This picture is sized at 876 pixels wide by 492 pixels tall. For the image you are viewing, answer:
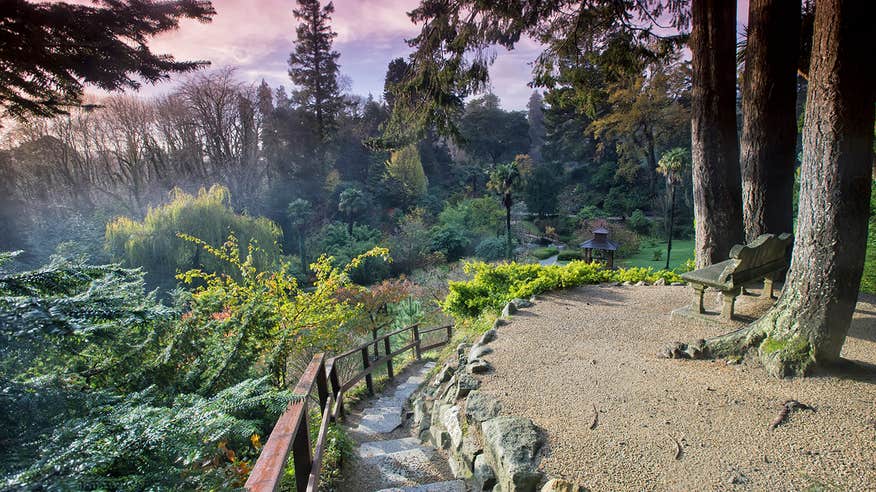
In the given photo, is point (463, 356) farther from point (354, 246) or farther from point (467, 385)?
point (354, 246)

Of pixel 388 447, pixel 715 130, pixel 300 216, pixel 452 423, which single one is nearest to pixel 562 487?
pixel 452 423

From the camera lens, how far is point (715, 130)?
5.10 meters

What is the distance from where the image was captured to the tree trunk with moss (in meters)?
2.70

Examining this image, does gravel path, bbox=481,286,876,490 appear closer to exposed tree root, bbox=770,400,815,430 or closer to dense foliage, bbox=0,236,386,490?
exposed tree root, bbox=770,400,815,430

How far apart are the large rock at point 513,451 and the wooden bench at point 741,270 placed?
283cm

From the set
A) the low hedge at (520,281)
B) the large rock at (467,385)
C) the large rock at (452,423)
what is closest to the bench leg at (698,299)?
the low hedge at (520,281)

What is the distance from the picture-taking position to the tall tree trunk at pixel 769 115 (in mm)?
4664

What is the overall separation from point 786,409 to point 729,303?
6.14ft

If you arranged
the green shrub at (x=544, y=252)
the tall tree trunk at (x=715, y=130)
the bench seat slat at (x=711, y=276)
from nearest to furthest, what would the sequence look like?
1. the bench seat slat at (x=711, y=276)
2. the tall tree trunk at (x=715, y=130)
3. the green shrub at (x=544, y=252)

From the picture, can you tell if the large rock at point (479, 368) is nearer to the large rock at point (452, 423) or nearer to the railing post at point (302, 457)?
the large rock at point (452, 423)

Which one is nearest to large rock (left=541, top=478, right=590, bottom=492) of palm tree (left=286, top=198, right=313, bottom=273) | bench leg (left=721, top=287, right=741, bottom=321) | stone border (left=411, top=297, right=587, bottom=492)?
stone border (left=411, top=297, right=587, bottom=492)

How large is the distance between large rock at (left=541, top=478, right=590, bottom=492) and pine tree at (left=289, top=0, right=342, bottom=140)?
2407 cm

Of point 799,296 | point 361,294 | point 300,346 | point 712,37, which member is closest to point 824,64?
point 799,296

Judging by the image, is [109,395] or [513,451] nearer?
[109,395]
